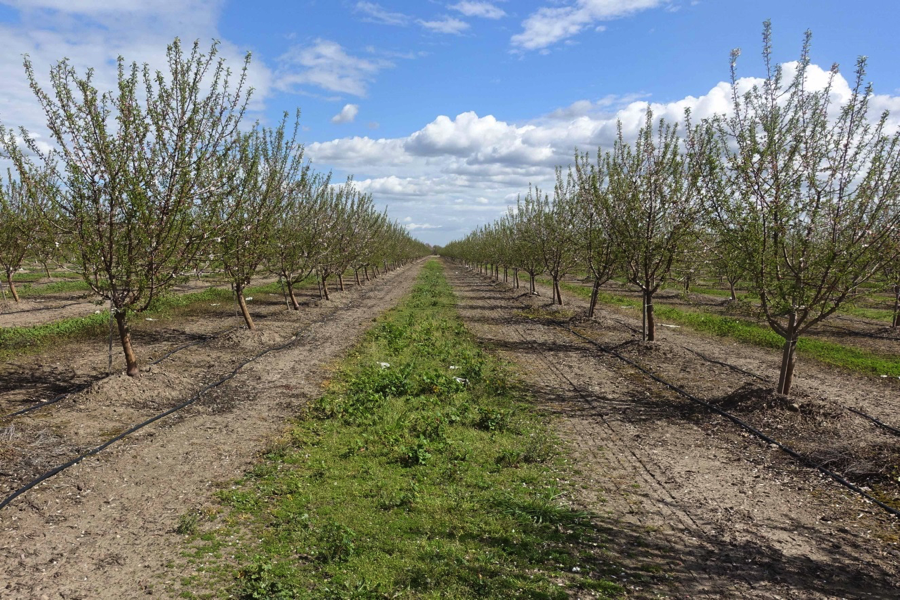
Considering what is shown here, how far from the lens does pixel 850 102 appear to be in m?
9.45

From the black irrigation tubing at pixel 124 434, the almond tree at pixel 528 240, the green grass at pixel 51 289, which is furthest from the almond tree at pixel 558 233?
the green grass at pixel 51 289

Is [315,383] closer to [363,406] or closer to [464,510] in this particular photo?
[363,406]

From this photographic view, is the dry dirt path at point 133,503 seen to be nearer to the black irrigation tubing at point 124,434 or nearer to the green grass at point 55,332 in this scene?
the black irrigation tubing at point 124,434

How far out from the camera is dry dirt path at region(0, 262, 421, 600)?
4945 mm

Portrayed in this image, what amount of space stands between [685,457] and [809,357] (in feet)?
34.1

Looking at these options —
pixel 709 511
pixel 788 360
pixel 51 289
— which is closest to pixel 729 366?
pixel 788 360

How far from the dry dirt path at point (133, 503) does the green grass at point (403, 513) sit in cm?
40

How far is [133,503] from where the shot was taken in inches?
253

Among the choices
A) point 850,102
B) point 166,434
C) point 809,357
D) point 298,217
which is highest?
point 850,102

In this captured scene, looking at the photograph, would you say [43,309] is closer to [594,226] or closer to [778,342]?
[594,226]

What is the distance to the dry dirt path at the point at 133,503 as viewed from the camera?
Answer: 4.95 meters

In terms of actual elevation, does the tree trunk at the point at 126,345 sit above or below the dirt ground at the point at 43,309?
above

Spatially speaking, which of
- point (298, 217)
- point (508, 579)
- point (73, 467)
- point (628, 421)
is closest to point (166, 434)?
point (73, 467)

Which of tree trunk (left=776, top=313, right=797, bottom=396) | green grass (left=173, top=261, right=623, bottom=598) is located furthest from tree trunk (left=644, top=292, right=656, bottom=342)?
green grass (left=173, top=261, right=623, bottom=598)
